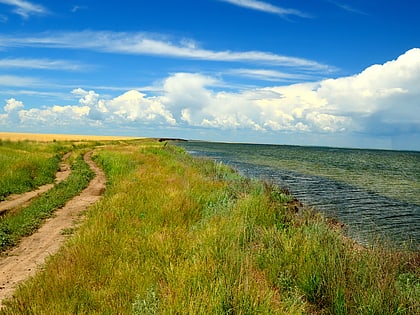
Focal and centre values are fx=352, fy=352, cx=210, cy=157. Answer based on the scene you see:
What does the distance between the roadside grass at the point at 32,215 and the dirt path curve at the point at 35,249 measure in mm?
253

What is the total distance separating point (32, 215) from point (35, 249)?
355 centimetres

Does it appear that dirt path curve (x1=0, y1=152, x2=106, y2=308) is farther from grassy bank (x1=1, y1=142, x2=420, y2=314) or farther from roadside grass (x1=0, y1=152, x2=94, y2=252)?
grassy bank (x1=1, y1=142, x2=420, y2=314)

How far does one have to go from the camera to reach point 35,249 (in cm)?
909

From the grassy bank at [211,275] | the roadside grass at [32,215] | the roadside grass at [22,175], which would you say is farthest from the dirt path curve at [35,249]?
the roadside grass at [22,175]

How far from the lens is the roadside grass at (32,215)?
9.94 meters

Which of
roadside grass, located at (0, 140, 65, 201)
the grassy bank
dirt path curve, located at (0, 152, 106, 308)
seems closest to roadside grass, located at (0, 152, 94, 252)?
A: dirt path curve, located at (0, 152, 106, 308)

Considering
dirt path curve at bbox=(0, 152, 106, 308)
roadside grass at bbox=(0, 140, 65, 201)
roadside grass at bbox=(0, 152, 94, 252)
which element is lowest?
dirt path curve at bbox=(0, 152, 106, 308)

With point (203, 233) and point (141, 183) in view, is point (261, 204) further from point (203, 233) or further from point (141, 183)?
point (141, 183)

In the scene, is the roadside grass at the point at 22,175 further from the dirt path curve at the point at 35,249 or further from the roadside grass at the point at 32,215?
the dirt path curve at the point at 35,249

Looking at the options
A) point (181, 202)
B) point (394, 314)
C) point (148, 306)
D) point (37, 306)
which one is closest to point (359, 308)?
point (394, 314)

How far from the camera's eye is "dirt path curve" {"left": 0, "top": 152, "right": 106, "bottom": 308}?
23.7 ft

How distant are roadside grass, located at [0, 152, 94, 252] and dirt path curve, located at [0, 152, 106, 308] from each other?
253mm

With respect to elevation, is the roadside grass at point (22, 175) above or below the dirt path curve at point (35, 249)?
above

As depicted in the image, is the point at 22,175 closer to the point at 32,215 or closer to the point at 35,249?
the point at 32,215
